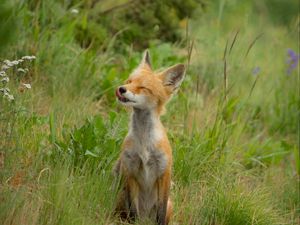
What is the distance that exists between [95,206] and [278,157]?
143 inches

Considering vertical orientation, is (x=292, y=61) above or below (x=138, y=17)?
below

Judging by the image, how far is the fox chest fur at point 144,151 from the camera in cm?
612

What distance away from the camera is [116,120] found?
7453 millimetres

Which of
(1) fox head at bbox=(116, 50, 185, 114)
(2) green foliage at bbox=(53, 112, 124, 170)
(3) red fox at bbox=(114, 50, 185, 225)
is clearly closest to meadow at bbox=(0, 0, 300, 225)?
(2) green foliage at bbox=(53, 112, 124, 170)

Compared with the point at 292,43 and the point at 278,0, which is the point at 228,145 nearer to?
the point at 292,43

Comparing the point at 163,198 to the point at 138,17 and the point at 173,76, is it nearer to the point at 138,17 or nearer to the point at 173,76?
the point at 173,76

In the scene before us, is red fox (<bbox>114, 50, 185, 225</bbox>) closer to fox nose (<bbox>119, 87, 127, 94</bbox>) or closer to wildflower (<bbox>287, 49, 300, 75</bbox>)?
fox nose (<bbox>119, 87, 127, 94</bbox>)

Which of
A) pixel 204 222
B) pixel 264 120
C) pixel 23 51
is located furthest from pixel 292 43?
pixel 204 222

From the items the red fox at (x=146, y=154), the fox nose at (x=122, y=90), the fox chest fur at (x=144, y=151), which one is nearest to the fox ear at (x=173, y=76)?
the red fox at (x=146, y=154)

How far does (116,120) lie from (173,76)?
4.05ft

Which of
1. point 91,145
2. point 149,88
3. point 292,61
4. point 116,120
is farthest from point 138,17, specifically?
point 149,88

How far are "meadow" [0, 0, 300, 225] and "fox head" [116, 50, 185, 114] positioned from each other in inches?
27.8

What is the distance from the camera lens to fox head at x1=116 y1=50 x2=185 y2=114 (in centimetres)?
592

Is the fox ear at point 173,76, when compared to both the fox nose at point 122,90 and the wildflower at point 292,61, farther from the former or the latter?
the wildflower at point 292,61
